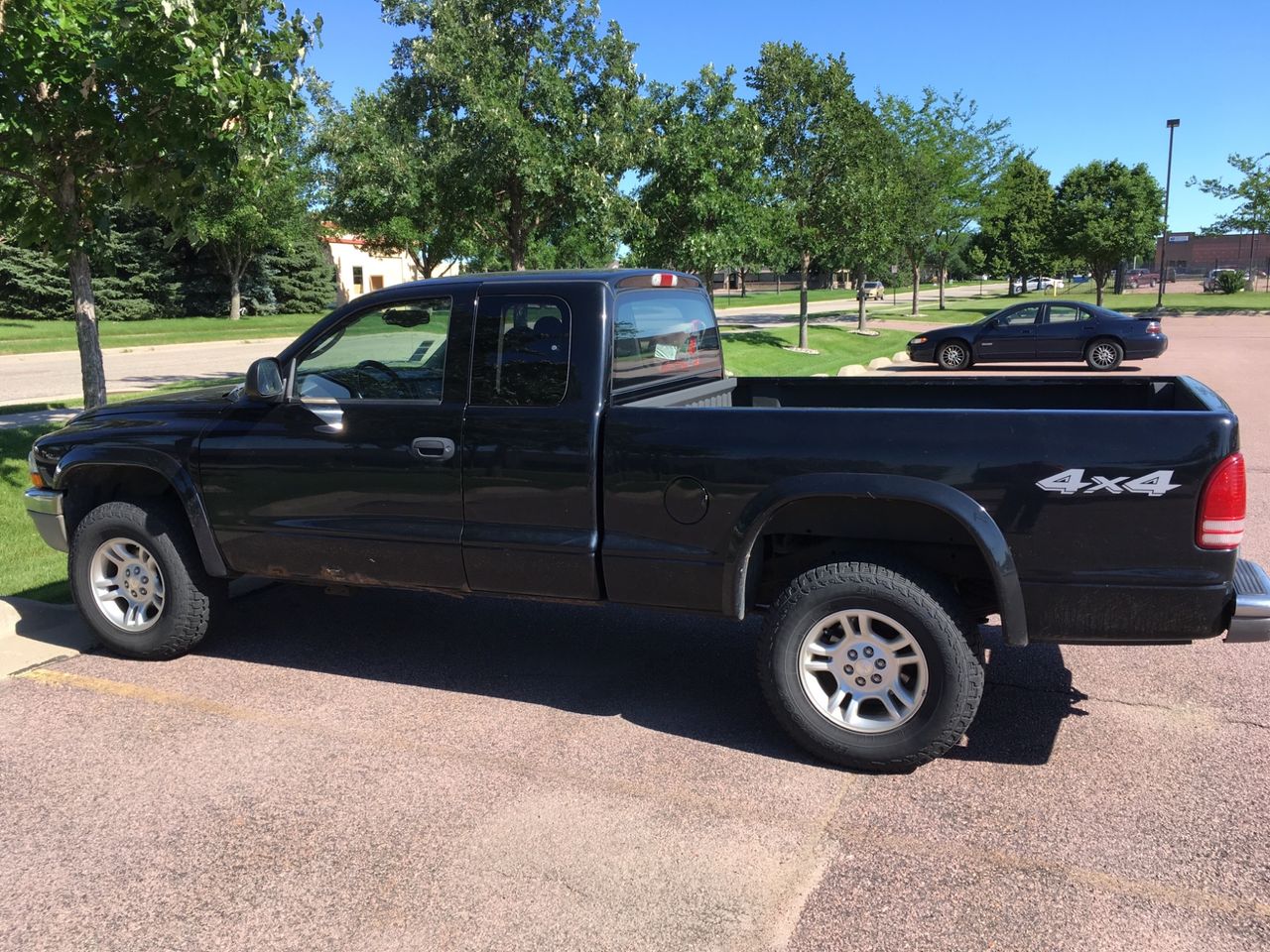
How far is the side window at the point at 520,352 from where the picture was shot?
435 centimetres

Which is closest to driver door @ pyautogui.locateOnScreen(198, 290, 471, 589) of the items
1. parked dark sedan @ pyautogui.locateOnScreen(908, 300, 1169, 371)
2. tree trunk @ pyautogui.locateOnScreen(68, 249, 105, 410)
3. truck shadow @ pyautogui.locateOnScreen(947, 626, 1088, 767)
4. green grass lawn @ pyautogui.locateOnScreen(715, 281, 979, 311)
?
truck shadow @ pyautogui.locateOnScreen(947, 626, 1088, 767)

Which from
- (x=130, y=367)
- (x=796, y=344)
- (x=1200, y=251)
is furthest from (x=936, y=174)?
(x=1200, y=251)

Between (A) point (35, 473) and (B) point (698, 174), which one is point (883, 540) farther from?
(B) point (698, 174)

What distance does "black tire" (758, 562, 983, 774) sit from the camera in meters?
3.78

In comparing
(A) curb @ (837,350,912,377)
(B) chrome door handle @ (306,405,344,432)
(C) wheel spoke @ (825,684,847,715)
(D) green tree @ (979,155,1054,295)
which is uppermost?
(D) green tree @ (979,155,1054,295)

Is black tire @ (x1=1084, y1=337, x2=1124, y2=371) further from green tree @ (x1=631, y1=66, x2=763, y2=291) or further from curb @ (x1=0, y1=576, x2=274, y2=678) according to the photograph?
curb @ (x1=0, y1=576, x2=274, y2=678)

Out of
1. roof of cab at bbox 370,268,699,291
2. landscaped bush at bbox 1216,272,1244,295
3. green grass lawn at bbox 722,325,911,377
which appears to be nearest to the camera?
roof of cab at bbox 370,268,699,291

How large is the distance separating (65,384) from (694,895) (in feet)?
56.5

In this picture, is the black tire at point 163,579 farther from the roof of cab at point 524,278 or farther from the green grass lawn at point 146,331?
the green grass lawn at point 146,331

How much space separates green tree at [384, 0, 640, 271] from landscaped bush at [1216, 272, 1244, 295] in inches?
2095

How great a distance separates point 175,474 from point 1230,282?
62.4 meters

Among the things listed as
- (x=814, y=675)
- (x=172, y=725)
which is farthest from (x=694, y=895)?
(x=172, y=725)

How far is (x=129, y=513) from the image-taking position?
16.8 ft

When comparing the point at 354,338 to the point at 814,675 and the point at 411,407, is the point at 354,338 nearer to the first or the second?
the point at 411,407
